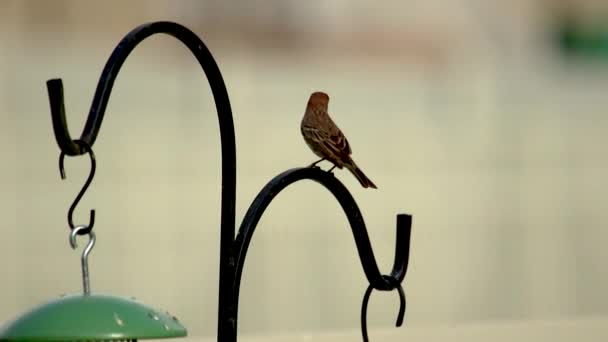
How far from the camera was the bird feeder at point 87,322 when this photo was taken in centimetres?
256

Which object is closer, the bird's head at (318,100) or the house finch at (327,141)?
the house finch at (327,141)

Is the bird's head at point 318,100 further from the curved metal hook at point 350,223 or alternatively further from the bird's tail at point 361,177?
the curved metal hook at point 350,223

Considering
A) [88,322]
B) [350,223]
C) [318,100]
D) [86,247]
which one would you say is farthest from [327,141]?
[88,322]

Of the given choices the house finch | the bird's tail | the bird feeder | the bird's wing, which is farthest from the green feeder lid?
the bird's wing

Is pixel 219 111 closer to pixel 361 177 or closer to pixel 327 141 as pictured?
pixel 361 177

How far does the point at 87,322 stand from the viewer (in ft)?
8.48

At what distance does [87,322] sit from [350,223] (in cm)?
97

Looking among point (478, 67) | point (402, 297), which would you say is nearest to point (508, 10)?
point (478, 67)

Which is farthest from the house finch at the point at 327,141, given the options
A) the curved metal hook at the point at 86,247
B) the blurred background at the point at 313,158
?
the blurred background at the point at 313,158

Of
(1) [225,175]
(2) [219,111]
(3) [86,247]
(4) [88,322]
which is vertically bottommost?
(4) [88,322]

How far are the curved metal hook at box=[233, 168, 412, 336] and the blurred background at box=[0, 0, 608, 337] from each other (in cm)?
472

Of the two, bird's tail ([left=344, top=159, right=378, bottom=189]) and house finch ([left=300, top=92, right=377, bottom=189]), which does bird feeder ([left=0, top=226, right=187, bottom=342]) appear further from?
house finch ([left=300, top=92, right=377, bottom=189])

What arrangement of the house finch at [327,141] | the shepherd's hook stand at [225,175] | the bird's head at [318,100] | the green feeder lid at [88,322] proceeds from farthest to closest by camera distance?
the bird's head at [318,100]
the house finch at [327,141]
the shepherd's hook stand at [225,175]
the green feeder lid at [88,322]

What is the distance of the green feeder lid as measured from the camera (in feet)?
8.39
